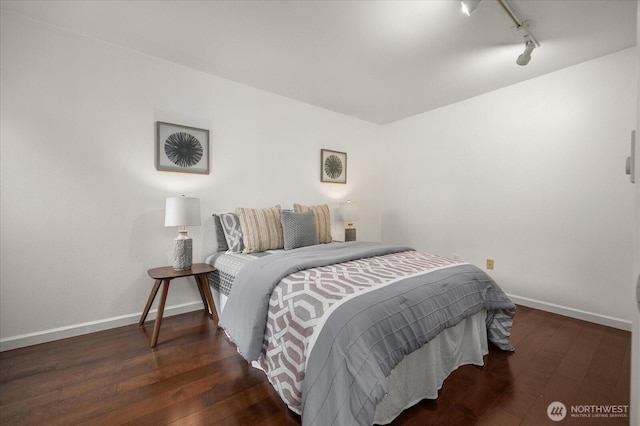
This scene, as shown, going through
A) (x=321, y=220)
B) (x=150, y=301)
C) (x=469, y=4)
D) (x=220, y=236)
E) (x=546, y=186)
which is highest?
(x=469, y=4)

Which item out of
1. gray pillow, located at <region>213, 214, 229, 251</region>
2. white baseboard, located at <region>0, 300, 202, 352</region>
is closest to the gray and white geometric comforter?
gray pillow, located at <region>213, 214, 229, 251</region>

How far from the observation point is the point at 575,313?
2.62m

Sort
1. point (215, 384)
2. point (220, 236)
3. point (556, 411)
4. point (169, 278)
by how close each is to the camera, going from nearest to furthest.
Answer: point (556, 411), point (215, 384), point (169, 278), point (220, 236)

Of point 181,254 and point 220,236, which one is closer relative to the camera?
point 181,254

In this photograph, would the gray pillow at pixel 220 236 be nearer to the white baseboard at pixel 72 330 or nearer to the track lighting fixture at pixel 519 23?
the white baseboard at pixel 72 330

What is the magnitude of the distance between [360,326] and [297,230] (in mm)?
1615

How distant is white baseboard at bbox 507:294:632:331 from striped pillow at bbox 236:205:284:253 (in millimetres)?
2655

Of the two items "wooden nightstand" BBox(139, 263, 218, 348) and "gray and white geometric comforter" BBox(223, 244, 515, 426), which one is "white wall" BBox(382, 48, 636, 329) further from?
"wooden nightstand" BBox(139, 263, 218, 348)

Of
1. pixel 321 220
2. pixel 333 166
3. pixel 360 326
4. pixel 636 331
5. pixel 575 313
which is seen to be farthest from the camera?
pixel 333 166

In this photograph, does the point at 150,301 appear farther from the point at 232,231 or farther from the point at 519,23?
the point at 519,23

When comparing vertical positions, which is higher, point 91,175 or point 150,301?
point 91,175

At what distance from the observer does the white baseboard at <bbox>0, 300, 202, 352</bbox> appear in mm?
2006

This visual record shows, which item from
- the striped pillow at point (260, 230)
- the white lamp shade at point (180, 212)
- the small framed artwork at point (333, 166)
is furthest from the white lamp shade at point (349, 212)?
the white lamp shade at point (180, 212)

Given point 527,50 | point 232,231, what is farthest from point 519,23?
point 232,231
